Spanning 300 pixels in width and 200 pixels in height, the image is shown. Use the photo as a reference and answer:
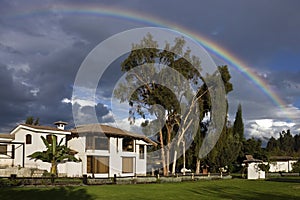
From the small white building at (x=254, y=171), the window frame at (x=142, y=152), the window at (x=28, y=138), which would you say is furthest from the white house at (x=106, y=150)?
the small white building at (x=254, y=171)

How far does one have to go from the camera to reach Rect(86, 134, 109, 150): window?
149 feet

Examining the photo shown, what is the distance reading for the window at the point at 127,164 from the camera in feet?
162

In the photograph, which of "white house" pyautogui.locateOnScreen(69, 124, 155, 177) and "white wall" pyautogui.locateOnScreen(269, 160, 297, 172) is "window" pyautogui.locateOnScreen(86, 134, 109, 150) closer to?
"white house" pyautogui.locateOnScreen(69, 124, 155, 177)

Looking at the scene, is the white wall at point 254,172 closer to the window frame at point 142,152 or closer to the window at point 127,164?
the window frame at point 142,152

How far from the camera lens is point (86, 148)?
148ft

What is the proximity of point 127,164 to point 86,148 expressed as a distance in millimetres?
7173

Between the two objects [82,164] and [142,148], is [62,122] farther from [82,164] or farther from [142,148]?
[142,148]

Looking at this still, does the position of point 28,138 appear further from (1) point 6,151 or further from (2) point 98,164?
(2) point 98,164

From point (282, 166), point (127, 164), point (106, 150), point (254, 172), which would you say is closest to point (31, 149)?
point (106, 150)

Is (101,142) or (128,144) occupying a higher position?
(101,142)

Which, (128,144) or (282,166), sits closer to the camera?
(128,144)

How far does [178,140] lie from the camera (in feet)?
158

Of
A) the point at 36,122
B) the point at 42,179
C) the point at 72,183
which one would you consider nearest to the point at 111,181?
the point at 72,183

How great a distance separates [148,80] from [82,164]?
38.9ft
